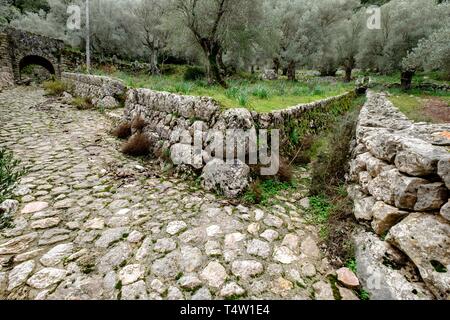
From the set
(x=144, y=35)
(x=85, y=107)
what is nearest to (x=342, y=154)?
(x=85, y=107)

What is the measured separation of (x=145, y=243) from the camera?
2703mm

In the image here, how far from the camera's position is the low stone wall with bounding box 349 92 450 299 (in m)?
1.90

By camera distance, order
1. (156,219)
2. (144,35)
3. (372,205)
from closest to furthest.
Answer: (372,205) < (156,219) < (144,35)

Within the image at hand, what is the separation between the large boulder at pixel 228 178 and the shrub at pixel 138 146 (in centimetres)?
218

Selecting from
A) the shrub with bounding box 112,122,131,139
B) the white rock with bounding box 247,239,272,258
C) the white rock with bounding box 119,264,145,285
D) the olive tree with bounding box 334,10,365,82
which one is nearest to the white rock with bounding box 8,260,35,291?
the white rock with bounding box 119,264,145,285

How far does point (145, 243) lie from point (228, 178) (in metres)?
1.62

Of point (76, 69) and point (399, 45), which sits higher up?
point (399, 45)

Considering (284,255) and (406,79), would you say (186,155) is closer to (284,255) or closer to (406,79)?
(284,255)

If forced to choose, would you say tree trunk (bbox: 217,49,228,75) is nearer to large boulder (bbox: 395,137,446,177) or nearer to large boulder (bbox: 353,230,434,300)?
large boulder (bbox: 395,137,446,177)

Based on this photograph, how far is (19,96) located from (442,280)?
16136 millimetres

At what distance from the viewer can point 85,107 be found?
33.4 ft

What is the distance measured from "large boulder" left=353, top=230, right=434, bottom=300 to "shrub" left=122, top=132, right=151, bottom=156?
4.62 m

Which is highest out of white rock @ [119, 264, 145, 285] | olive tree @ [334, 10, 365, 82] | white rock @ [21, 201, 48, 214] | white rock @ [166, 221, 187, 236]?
olive tree @ [334, 10, 365, 82]
